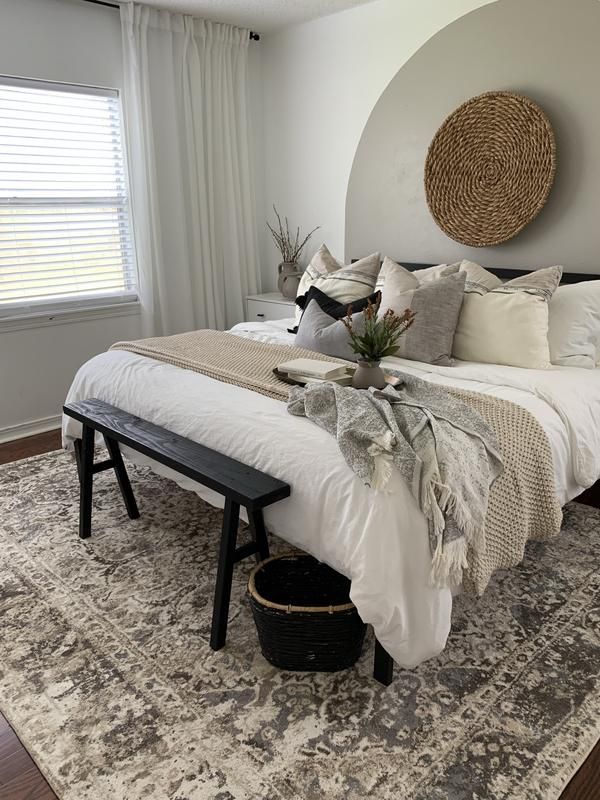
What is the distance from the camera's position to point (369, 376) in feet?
7.35

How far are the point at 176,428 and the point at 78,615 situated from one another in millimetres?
741

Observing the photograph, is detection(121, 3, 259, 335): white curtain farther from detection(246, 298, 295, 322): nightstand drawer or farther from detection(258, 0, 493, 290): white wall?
detection(258, 0, 493, 290): white wall

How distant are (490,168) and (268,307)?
185 cm

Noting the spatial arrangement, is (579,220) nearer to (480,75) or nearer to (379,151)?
(480,75)

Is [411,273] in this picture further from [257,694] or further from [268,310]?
[257,694]

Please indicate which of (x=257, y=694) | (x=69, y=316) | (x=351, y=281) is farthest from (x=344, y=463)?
(x=69, y=316)

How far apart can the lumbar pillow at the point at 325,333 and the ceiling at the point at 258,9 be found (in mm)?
2056

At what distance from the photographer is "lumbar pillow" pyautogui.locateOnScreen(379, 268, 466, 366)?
292 centimetres

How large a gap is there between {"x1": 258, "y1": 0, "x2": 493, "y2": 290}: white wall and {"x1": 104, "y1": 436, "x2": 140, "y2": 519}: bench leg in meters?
2.34

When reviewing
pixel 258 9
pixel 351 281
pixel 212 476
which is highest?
pixel 258 9

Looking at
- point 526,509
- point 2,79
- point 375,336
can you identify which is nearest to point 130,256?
point 2,79

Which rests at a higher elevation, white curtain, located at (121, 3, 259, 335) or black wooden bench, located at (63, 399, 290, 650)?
white curtain, located at (121, 3, 259, 335)

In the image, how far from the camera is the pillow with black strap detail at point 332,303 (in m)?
3.19

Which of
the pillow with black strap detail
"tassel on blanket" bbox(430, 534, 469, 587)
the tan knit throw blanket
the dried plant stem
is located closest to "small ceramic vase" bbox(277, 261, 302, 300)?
the dried plant stem
